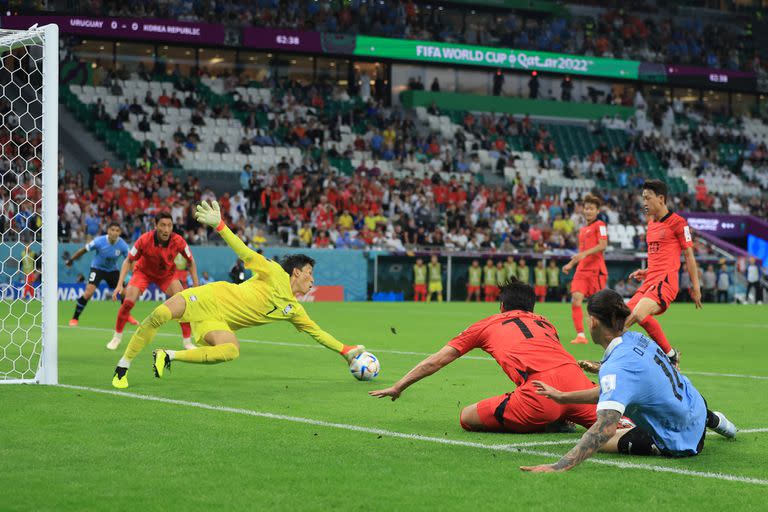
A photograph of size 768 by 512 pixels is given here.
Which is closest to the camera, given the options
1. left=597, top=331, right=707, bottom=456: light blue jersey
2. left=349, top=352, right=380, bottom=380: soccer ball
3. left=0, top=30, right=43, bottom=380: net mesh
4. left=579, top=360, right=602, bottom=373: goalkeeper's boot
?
left=597, top=331, right=707, bottom=456: light blue jersey

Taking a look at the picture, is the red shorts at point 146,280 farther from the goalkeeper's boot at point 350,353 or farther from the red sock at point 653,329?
the red sock at point 653,329

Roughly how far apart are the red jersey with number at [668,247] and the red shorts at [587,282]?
4509mm

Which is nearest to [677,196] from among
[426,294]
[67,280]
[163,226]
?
[426,294]

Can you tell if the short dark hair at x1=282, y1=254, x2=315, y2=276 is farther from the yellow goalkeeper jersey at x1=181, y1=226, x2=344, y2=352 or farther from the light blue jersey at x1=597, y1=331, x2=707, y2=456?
the light blue jersey at x1=597, y1=331, x2=707, y2=456

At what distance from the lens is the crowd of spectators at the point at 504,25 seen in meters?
45.9

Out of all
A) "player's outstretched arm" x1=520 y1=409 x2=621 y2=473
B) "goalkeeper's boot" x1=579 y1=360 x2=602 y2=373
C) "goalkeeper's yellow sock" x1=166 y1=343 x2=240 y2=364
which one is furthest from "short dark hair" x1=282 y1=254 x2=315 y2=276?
"player's outstretched arm" x1=520 y1=409 x2=621 y2=473

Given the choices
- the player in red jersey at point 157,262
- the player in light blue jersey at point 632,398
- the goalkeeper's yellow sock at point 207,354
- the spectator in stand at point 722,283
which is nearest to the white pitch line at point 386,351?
the player in red jersey at point 157,262

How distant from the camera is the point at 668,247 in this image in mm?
12992

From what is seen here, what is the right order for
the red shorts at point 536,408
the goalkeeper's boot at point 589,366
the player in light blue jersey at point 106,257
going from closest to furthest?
1. the goalkeeper's boot at point 589,366
2. the red shorts at point 536,408
3. the player in light blue jersey at point 106,257

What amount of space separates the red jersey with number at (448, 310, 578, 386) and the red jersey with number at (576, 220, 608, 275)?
380 inches

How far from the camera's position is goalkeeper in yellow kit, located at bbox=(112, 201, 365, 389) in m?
10.2

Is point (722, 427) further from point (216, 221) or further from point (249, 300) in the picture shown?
point (249, 300)

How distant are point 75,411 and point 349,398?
8.32ft

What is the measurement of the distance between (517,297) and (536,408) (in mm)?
1008
